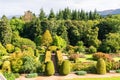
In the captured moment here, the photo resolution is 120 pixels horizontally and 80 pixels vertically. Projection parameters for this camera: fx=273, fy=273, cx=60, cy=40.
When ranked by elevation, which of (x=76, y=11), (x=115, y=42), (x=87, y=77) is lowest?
(x=87, y=77)

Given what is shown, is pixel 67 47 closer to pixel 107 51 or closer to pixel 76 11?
pixel 107 51

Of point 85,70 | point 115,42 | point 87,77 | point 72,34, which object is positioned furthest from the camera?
point 72,34

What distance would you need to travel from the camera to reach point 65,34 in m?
53.7

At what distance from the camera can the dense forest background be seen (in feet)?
161

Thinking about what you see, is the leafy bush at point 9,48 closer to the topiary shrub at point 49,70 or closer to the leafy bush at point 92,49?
the leafy bush at point 92,49

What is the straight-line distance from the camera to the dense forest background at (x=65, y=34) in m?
48.9

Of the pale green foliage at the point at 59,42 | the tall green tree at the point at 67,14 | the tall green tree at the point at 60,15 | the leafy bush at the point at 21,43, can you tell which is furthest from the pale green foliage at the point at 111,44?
the tall green tree at the point at 60,15

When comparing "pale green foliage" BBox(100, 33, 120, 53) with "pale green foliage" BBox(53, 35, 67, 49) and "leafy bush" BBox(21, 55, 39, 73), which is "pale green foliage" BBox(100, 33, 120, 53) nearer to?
"pale green foliage" BBox(53, 35, 67, 49)

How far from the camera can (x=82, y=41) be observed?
53.6 metres

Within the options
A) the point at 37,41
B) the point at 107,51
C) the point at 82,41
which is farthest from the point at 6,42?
the point at 107,51

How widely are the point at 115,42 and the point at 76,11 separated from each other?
2339cm

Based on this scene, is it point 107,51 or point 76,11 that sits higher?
point 76,11

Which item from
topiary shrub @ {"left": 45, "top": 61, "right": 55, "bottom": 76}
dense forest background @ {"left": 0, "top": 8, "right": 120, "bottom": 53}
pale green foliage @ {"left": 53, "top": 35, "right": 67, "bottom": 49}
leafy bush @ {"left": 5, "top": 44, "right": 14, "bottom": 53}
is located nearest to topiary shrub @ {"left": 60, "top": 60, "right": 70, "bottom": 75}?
topiary shrub @ {"left": 45, "top": 61, "right": 55, "bottom": 76}

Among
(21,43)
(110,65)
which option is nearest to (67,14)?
(21,43)
